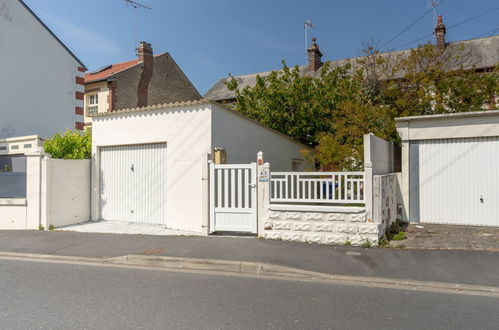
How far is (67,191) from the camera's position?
9.16 metres

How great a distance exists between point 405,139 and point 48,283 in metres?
8.91

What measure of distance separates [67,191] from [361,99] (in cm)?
1131

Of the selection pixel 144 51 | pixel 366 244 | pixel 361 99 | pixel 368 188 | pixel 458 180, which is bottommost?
pixel 366 244

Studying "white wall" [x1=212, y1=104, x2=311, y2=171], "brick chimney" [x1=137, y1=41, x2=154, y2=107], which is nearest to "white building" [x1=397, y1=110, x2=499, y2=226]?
"white wall" [x1=212, y1=104, x2=311, y2=171]

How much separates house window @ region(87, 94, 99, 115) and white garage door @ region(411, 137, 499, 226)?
17.4m

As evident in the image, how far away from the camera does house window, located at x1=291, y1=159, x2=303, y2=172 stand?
552 inches

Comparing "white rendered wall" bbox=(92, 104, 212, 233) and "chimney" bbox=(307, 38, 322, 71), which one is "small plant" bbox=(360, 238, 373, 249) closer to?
"white rendered wall" bbox=(92, 104, 212, 233)

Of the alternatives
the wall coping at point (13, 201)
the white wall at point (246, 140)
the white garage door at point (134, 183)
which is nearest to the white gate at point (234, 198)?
the white wall at point (246, 140)

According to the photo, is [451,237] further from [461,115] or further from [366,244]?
[461,115]

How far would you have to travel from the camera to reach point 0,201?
923 centimetres

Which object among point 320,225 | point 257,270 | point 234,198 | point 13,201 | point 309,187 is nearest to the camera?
point 257,270

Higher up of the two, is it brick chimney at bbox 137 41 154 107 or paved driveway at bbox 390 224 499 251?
brick chimney at bbox 137 41 154 107

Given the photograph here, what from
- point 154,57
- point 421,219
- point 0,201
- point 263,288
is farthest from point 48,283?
point 154,57

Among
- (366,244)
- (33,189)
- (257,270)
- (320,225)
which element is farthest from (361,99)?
(33,189)
